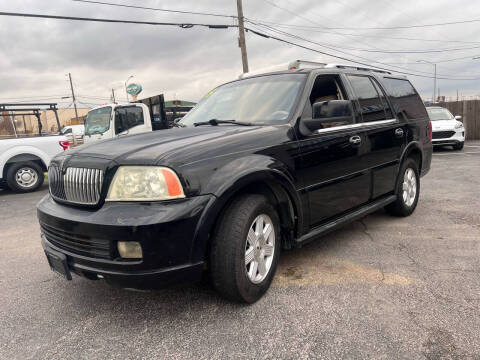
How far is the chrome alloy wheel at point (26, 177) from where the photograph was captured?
27.8 feet

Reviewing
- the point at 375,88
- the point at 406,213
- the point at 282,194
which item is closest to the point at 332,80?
the point at 375,88

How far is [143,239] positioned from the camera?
2189 millimetres

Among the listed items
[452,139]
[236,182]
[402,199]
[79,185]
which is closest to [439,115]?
[452,139]

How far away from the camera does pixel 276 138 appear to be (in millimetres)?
2920

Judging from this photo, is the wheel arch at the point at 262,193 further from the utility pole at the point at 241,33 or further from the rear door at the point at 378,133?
the utility pole at the point at 241,33

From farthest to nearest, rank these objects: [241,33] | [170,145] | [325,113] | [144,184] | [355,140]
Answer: [241,33] < [355,140] < [325,113] < [170,145] < [144,184]

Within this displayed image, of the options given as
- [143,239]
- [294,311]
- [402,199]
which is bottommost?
[294,311]

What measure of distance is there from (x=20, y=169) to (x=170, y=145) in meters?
7.42

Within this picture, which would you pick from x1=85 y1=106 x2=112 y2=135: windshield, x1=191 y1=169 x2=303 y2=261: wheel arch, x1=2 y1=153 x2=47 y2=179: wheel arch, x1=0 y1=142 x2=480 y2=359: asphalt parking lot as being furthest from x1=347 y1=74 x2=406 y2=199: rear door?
x1=85 y1=106 x2=112 y2=135: windshield

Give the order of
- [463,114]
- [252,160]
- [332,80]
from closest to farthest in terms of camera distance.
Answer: [252,160]
[332,80]
[463,114]

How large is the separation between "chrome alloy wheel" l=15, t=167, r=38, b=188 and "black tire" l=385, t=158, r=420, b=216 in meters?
7.69

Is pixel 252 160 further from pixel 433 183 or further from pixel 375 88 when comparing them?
pixel 433 183

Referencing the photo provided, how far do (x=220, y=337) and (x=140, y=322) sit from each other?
2.02 ft

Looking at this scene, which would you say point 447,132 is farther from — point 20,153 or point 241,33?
point 20,153
